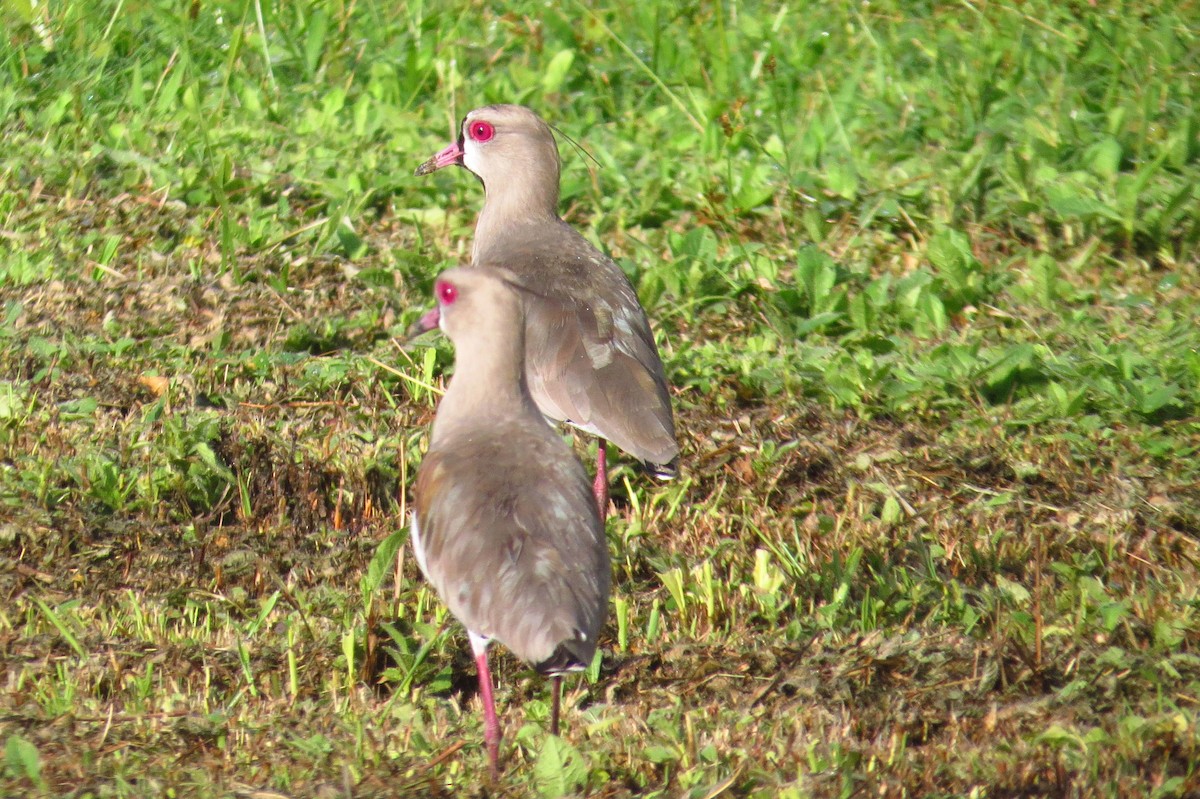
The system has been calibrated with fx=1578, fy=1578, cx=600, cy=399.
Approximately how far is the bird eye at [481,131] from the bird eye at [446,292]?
2058mm

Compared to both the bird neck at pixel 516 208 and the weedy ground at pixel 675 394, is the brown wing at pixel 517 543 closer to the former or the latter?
the weedy ground at pixel 675 394

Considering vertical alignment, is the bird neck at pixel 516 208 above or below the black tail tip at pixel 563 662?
below

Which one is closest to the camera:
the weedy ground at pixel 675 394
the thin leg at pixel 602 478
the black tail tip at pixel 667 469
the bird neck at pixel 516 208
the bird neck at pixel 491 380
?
the weedy ground at pixel 675 394

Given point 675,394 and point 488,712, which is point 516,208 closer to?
point 675,394

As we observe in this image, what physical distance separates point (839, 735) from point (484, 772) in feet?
3.27

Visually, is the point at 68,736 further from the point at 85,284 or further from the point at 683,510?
the point at 85,284

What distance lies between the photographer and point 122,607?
4969mm

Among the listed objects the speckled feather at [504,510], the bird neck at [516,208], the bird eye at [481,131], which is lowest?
the bird neck at [516,208]

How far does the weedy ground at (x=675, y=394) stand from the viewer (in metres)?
4.31

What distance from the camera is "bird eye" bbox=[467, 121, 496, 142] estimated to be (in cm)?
663

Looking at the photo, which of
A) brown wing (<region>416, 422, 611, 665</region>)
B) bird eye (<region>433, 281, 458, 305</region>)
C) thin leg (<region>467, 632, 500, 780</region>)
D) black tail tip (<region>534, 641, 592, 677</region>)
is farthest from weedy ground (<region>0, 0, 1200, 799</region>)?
bird eye (<region>433, 281, 458, 305</region>)

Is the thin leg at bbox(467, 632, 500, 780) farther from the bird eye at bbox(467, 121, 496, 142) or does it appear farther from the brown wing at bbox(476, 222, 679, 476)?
the bird eye at bbox(467, 121, 496, 142)

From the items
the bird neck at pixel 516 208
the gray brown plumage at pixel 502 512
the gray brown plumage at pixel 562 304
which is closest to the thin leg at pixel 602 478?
the gray brown plumage at pixel 562 304

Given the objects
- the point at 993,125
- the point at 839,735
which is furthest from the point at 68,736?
the point at 993,125
